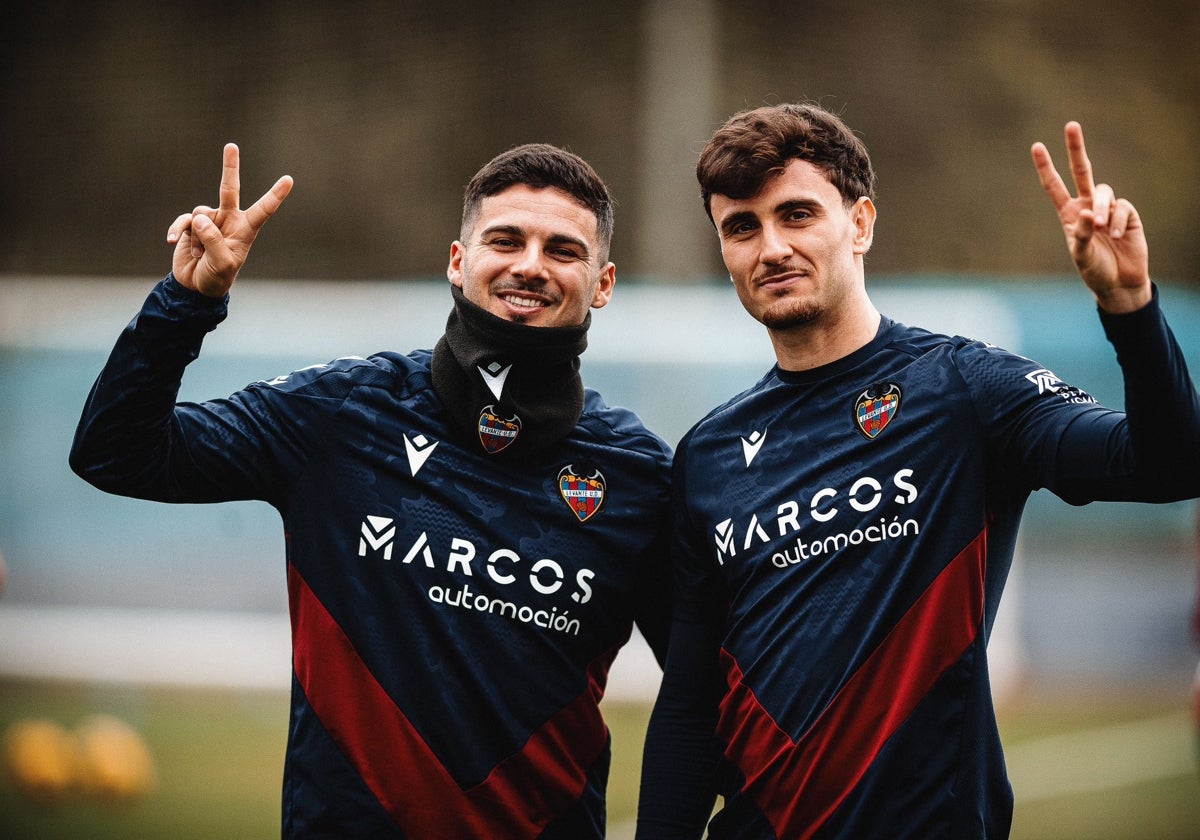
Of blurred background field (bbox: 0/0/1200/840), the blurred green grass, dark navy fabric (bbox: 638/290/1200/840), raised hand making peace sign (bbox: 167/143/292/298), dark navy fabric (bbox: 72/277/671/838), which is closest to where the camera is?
dark navy fabric (bbox: 638/290/1200/840)

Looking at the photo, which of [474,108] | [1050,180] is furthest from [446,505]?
[474,108]

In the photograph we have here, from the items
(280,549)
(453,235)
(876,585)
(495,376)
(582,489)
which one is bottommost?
(876,585)

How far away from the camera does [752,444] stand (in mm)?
2758

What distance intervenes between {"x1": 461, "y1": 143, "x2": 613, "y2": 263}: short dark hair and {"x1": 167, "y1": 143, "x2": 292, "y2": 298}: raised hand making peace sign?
0.54 m

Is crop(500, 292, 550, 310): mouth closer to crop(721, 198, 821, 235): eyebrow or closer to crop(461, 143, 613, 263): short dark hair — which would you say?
crop(461, 143, 613, 263): short dark hair

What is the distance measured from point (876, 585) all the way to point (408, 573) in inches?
36.4

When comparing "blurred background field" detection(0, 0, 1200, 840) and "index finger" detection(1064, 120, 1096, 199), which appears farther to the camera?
"blurred background field" detection(0, 0, 1200, 840)

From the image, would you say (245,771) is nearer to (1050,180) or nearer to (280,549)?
(280,549)

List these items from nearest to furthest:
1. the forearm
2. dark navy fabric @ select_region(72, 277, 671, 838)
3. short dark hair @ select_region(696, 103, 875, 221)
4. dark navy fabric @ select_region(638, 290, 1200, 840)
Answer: the forearm → dark navy fabric @ select_region(638, 290, 1200, 840) → dark navy fabric @ select_region(72, 277, 671, 838) → short dark hair @ select_region(696, 103, 875, 221)

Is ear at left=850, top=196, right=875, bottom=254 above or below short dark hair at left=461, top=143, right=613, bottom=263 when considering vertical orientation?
below

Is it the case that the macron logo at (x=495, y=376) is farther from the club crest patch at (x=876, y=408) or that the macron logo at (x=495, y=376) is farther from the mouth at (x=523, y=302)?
the club crest patch at (x=876, y=408)

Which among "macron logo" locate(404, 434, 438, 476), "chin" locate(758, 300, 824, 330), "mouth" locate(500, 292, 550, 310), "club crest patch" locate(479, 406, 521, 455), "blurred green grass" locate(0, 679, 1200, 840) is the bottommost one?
"blurred green grass" locate(0, 679, 1200, 840)

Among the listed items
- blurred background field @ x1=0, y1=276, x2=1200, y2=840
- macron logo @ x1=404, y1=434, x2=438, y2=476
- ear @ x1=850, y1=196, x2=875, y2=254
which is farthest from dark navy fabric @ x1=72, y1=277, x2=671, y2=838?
blurred background field @ x1=0, y1=276, x2=1200, y2=840

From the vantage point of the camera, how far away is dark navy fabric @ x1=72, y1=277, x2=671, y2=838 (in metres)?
2.62
